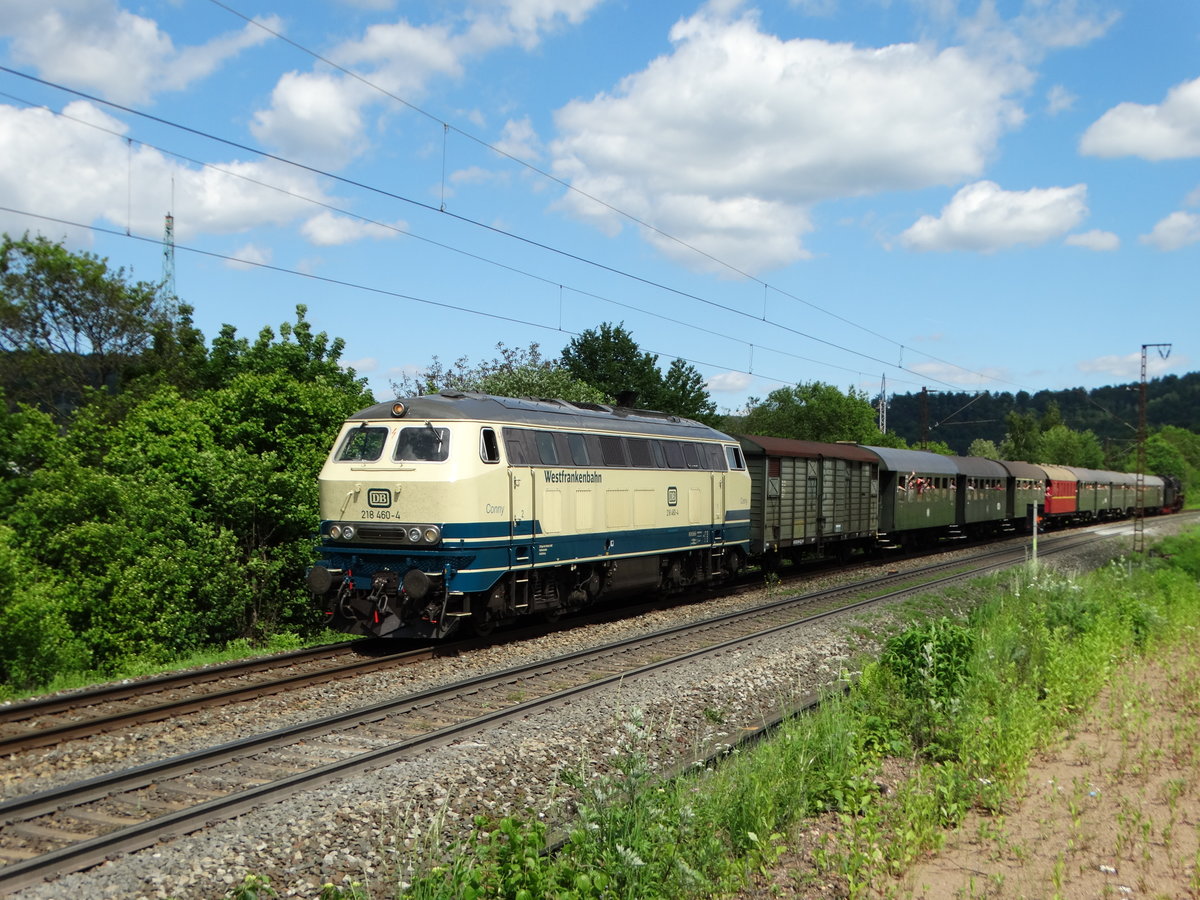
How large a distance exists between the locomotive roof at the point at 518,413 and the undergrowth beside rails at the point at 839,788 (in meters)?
6.00

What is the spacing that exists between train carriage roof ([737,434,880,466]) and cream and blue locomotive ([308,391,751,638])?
6.58m

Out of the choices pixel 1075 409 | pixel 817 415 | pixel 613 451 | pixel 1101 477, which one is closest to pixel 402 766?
pixel 613 451

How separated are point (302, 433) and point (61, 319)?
29019 millimetres

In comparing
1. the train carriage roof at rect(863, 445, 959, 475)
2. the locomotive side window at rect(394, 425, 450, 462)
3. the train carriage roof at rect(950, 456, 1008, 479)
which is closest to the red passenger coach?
the train carriage roof at rect(950, 456, 1008, 479)

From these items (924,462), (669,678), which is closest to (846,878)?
(669,678)

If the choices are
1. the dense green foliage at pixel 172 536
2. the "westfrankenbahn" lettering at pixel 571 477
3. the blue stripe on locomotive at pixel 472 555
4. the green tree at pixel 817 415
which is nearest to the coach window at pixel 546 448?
the "westfrankenbahn" lettering at pixel 571 477

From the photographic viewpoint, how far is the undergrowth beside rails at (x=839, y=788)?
5.62m

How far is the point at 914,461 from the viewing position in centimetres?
3173

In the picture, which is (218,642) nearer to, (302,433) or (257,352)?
(302,433)

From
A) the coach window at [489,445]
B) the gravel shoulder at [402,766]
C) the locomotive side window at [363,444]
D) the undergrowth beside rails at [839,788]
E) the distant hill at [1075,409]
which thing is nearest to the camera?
the undergrowth beside rails at [839,788]

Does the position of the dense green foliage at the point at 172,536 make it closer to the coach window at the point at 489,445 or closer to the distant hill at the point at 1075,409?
the coach window at the point at 489,445

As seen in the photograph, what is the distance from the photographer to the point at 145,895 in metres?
5.53

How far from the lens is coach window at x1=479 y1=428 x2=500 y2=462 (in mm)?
13211

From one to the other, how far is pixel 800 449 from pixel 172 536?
1524 centimetres
